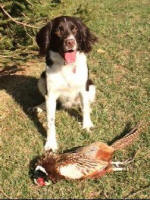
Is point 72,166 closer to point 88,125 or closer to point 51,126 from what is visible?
point 51,126

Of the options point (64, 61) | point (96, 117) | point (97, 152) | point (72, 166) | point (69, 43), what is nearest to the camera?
point (72, 166)

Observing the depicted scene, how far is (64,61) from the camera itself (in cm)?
423

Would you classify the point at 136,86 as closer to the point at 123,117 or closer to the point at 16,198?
the point at 123,117

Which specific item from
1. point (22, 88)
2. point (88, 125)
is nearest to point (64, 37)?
point (88, 125)

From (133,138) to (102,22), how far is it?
17.2 feet

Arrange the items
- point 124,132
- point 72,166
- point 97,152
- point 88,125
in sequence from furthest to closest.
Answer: point 88,125 → point 124,132 → point 97,152 → point 72,166

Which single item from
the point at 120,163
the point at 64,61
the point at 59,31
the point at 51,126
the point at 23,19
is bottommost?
the point at 120,163

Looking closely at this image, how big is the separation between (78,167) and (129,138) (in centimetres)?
90

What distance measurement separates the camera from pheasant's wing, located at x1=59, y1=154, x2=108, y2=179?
11.3 feet

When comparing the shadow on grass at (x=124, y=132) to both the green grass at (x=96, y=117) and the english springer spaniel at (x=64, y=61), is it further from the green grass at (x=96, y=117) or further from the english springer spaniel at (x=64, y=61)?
the english springer spaniel at (x=64, y=61)

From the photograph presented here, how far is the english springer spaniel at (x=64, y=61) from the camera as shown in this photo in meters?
4.05

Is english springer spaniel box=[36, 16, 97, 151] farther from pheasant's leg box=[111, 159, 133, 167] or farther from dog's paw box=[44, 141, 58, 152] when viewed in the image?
pheasant's leg box=[111, 159, 133, 167]

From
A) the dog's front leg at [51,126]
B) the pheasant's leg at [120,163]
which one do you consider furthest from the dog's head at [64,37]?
the pheasant's leg at [120,163]

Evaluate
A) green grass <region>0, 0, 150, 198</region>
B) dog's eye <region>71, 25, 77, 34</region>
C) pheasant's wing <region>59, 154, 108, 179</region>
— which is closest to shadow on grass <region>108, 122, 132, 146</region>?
green grass <region>0, 0, 150, 198</region>
